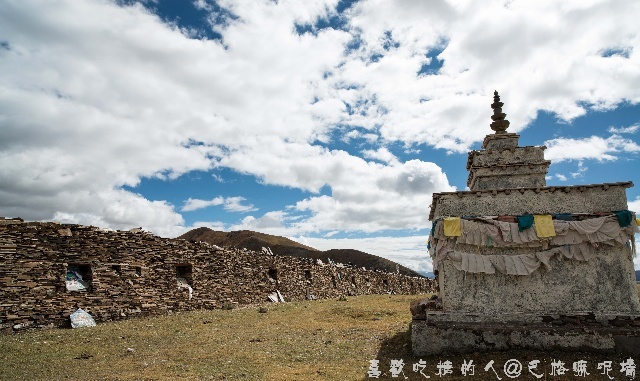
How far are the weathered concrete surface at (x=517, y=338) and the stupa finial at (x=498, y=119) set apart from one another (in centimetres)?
616

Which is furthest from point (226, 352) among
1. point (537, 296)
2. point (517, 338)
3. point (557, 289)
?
point (557, 289)

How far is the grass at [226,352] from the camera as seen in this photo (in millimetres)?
8477

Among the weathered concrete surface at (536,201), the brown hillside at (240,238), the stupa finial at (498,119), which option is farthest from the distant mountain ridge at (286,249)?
the weathered concrete surface at (536,201)

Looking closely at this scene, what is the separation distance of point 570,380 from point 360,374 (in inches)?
153

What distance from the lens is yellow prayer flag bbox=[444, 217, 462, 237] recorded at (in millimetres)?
9766

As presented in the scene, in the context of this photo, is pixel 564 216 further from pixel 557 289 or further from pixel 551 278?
pixel 557 289

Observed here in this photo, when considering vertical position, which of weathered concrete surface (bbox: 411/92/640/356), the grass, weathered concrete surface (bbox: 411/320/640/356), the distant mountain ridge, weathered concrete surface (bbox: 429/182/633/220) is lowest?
the grass

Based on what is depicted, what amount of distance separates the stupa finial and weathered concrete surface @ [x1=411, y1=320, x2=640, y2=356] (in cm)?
616

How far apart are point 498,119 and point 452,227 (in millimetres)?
5103

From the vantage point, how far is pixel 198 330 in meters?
13.2

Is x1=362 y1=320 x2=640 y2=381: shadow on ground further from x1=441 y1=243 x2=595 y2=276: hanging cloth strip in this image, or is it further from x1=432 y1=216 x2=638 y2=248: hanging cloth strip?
x1=432 y1=216 x2=638 y2=248: hanging cloth strip

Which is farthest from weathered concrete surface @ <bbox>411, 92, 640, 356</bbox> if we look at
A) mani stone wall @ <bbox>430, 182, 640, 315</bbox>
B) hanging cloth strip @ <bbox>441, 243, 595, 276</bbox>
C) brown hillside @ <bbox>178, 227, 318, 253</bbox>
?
brown hillside @ <bbox>178, 227, 318, 253</bbox>

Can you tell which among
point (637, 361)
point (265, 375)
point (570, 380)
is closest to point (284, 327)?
point (265, 375)

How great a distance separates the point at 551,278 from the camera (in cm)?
945
